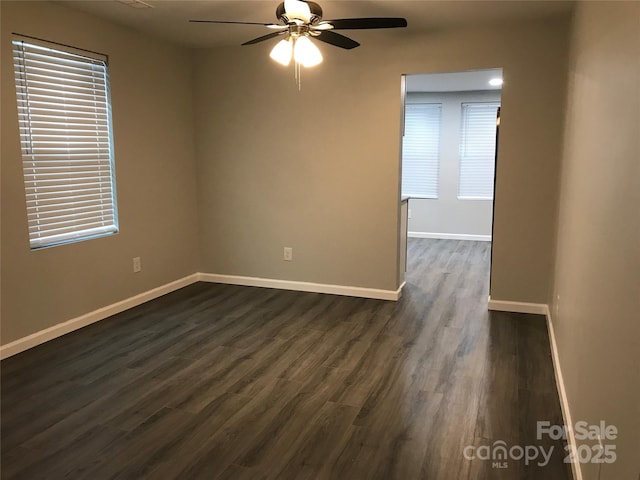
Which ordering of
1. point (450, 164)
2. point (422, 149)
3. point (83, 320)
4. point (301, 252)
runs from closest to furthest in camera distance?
point (83, 320), point (301, 252), point (450, 164), point (422, 149)

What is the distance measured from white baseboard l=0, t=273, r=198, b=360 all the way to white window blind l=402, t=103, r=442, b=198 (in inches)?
172

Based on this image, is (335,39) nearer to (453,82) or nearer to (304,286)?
(304,286)

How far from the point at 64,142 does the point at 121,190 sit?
2.14ft

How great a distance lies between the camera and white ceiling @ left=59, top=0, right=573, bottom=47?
A: 3.50m

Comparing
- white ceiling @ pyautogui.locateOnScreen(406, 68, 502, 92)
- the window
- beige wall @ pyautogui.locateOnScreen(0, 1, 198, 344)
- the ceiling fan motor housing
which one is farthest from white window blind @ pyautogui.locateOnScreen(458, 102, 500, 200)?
the window

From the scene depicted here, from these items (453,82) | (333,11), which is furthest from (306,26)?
(453,82)

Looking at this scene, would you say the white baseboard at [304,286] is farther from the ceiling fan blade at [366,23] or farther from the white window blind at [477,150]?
the white window blind at [477,150]

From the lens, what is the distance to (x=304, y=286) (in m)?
5.02

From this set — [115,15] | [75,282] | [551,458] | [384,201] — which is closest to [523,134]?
[384,201]

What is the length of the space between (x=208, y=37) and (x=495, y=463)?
4.01 metres

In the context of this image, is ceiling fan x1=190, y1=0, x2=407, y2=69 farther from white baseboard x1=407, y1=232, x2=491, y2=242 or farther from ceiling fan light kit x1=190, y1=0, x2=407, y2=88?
white baseboard x1=407, y1=232, x2=491, y2=242

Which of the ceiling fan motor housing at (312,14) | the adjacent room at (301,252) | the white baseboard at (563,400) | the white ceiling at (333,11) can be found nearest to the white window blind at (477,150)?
the adjacent room at (301,252)

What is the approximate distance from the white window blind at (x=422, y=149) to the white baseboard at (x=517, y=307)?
12.8 feet

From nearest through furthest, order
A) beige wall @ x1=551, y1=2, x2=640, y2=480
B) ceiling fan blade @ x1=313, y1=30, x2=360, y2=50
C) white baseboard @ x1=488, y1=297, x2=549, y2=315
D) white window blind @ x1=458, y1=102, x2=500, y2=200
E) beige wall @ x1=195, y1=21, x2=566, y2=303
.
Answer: beige wall @ x1=551, y1=2, x2=640, y2=480
ceiling fan blade @ x1=313, y1=30, x2=360, y2=50
beige wall @ x1=195, y1=21, x2=566, y2=303
white baseboard @ x1=488, y1=297, x2=549, y2=315
white window blind @ x1=458, y1=102, x2=500, y2=200
